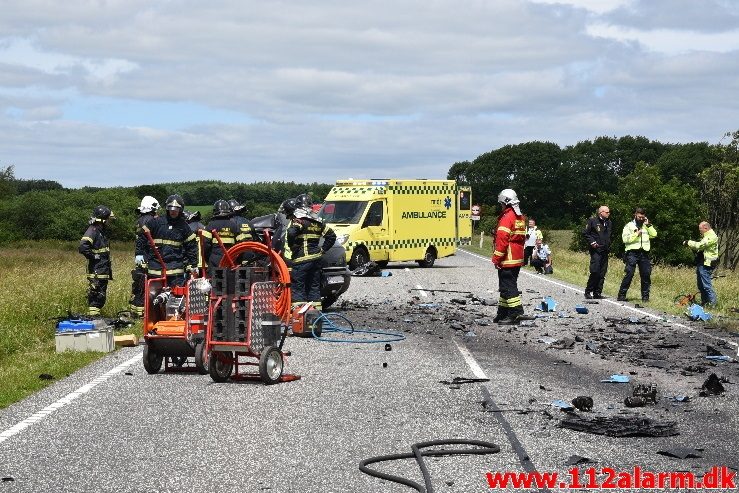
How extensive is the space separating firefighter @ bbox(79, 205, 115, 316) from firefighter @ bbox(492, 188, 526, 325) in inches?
252

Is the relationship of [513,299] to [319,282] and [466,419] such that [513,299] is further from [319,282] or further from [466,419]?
[466,419]

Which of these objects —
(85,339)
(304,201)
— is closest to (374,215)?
(304,201)

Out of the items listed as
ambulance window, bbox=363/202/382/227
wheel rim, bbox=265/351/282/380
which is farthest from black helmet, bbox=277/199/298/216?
ambulance window, bbox=363/202/382/227

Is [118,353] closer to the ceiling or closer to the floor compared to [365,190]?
closer to the floor

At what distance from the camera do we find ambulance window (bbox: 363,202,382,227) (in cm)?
3142

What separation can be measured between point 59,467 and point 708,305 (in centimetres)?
1647

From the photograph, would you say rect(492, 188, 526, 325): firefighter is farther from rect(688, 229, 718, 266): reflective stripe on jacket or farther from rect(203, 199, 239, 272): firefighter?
rect(688, 229, 718, 266): reflective stripe on jacket

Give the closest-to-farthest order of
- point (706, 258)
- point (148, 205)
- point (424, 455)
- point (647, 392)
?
point (424, 455) < point (647, 392) < point (148, 205) < point (706, 258)

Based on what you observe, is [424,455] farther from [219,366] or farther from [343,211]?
[343,211]

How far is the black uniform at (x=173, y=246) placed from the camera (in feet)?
50.5

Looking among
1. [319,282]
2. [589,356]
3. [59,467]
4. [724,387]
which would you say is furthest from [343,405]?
[319,282]

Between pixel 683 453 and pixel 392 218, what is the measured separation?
25.3m

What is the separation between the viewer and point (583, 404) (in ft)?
29.6

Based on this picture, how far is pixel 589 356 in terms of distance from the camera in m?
13.1
